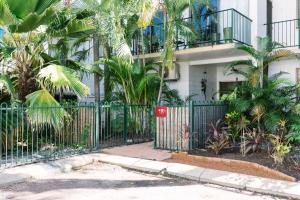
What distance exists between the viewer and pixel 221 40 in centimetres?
1309

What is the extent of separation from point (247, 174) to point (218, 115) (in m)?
3.74

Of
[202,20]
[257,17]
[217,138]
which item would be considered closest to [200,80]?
[202,20]

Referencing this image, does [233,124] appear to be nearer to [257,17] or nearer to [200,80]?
[257,17]

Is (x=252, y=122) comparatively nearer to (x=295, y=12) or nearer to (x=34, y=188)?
(x=295, y=12)

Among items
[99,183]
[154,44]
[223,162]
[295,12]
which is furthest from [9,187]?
[295,12]

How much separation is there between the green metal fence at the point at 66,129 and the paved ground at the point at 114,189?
5.30ft

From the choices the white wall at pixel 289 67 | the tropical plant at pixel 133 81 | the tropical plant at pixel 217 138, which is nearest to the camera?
the tropical plant at pixel 217 138

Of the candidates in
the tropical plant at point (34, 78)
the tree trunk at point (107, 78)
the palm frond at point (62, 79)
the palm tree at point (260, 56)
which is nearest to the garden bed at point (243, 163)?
the palm tree at point (260, 56)

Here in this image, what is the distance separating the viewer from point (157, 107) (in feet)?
37.8

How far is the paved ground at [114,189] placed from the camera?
6.81 meters

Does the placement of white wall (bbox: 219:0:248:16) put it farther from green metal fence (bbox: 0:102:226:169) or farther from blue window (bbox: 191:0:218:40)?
green metal fence (bbox: 0:102:226:169)

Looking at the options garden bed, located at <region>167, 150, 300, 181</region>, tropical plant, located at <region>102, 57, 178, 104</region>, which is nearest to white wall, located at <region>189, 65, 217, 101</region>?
tropical plant, located at <region>102, 57, 178, 104</region>

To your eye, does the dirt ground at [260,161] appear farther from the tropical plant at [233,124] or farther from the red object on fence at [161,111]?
the red object on fence at [161,111]

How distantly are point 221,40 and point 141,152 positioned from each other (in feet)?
16.4
